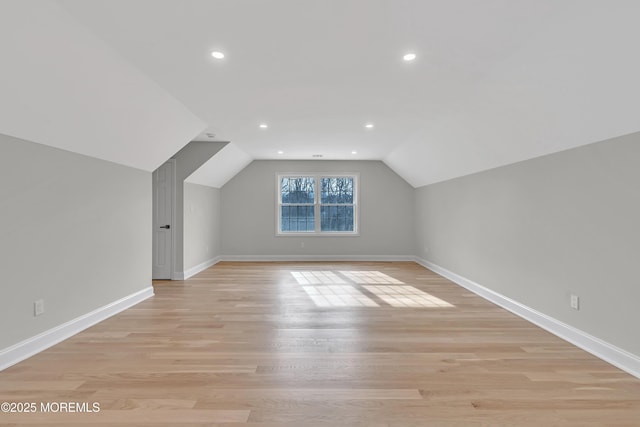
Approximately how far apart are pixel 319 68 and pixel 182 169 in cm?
359

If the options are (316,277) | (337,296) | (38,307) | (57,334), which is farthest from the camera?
(316,277)

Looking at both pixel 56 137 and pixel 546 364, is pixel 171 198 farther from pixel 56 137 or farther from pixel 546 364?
pixel 546 364

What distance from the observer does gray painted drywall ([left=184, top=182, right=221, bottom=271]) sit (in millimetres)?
5328

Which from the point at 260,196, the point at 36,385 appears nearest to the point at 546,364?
the point at 36,385

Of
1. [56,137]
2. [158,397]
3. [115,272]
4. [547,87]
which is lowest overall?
[158,397]

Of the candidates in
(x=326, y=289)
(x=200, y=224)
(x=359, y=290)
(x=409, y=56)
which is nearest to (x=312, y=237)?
(x=200, y=224)

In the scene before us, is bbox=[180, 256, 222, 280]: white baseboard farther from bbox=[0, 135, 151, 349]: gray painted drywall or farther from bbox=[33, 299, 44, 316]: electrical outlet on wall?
bbox=[33, 299, 44, 316]: electrical outlet on wall

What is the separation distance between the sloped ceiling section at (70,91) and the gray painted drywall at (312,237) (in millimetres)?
3541

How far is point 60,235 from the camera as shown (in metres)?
2.67

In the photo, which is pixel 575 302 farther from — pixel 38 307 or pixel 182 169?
pixel 182 169

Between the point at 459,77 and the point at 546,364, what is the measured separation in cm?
245

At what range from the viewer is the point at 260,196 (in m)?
7.03

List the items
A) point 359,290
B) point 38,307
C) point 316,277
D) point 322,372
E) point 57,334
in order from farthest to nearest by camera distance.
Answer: point 316,277 → point 359,290 → point 57,334 → point 38,307 → point 322,372

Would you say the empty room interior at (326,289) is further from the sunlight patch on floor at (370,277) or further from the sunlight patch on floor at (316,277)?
the sunlight patch on floor at (370,277)
